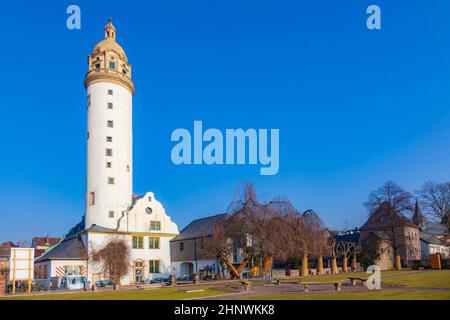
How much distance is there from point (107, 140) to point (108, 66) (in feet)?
31.9

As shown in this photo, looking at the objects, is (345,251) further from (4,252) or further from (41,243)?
(4,252)

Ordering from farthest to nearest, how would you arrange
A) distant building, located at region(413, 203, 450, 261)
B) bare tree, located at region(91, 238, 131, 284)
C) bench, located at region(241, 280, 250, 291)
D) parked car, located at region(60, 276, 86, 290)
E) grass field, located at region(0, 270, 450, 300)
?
distant building, located at region(413, 203, 450, 261) → bare tree, located at region(91, 238, 131, 284) → parked car, located at region(60, 276, 86, 290) → bench, located at region(241, 280, 250, 291) → grass field, located at region(0, 270, 450, 300)

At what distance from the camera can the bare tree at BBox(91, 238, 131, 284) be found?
46.2 metres

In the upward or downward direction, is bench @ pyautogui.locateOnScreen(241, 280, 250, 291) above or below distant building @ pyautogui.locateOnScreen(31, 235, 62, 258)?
below

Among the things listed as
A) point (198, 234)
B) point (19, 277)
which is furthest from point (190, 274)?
point (19, 277)

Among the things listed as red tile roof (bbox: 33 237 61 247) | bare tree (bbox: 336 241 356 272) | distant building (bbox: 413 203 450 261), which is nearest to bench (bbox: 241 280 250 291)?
bare tree (bbox: 336 241 356 272)

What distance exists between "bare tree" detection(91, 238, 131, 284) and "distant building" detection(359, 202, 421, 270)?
35.2 m

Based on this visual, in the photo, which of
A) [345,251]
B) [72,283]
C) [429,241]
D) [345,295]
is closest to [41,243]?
[72,283]

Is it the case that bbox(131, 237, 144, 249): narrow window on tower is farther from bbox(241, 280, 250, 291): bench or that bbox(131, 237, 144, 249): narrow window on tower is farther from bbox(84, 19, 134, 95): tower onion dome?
bbox(241, 280, 250, 291): bench

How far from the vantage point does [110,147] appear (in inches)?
2057

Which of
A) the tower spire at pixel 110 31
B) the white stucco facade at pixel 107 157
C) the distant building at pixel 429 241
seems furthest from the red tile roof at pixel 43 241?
the distant building at pixel 429 241

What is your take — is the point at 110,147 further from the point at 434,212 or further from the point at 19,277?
the point at 434,212

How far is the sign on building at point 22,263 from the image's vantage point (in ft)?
114

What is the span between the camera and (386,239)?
64.9m
